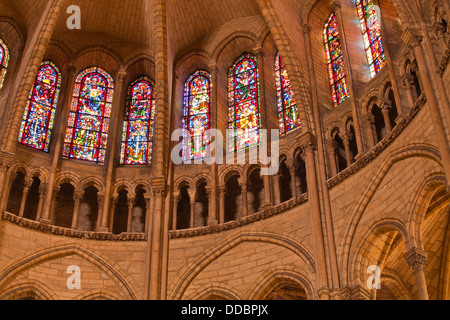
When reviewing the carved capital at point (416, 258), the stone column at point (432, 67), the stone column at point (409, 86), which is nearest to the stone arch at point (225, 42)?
the stone column at point (409, 86)

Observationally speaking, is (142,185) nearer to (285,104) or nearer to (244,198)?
(244,198)

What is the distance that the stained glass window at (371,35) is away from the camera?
53.1ft

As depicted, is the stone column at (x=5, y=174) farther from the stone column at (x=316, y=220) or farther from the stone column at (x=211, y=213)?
the stone column at (x=316, y=220)

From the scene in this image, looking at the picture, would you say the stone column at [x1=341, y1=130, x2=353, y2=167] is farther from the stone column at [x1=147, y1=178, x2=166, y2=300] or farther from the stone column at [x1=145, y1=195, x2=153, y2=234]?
the stone column at [x1=145, y1=195, x2=153, y2=234]

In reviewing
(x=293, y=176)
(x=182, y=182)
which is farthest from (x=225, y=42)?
(x=293, y=176)

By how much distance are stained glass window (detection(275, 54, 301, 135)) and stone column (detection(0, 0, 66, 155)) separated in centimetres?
572

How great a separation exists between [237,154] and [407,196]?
552 centimetres

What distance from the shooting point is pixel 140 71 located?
65.8 ft

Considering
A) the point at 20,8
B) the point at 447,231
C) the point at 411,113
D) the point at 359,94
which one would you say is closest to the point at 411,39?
the point at 411,113

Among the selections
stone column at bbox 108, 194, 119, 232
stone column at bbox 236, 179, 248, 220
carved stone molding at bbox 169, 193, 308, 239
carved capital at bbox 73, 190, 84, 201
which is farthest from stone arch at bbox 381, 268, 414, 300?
carved capital at bbox 73, 190, 84, 201

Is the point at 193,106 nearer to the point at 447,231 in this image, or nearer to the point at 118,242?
the point at 118,242

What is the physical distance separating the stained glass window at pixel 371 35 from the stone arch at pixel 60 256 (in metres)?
7.32

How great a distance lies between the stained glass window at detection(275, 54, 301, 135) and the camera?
57.6ft
